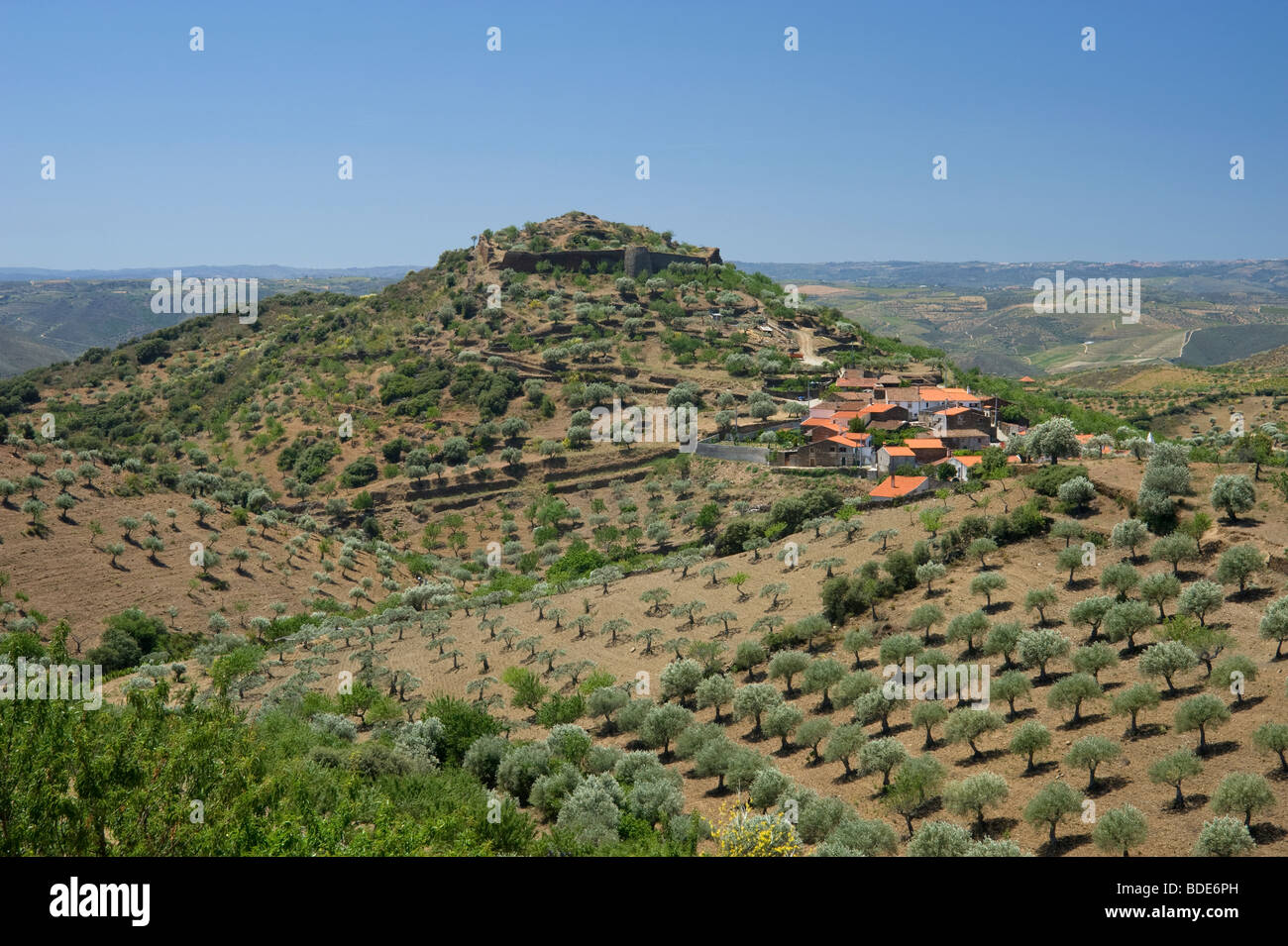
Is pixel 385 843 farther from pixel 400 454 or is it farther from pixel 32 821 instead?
pixel 400 454

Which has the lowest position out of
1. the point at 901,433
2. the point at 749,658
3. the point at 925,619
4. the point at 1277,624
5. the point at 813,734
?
the point at 813,734

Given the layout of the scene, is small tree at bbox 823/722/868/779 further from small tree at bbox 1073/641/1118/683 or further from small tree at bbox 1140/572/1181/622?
small tree at bbox 1140/572/1181/622

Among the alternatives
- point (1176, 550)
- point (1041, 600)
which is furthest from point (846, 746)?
point (1176, 550)

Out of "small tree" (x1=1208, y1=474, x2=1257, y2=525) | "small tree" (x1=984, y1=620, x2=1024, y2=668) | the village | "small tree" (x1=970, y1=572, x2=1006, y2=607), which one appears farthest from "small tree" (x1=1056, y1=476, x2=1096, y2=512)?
the village

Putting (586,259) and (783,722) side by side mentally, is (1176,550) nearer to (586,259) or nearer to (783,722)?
(783,722)

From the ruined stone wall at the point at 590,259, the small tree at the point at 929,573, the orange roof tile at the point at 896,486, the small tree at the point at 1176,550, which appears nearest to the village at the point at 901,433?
the orange roof tile at the point at 896,486

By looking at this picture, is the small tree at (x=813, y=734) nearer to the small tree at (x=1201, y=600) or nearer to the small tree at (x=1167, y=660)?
the small tree at (x=1167, y=660)

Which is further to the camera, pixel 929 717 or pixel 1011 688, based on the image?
pixel 929 717

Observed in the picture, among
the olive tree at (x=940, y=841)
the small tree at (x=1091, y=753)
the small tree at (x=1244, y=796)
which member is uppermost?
the small tree at (x=1244, y=796)

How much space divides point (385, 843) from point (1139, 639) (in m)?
15.8

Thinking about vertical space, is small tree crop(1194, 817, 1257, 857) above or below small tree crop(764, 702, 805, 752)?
above

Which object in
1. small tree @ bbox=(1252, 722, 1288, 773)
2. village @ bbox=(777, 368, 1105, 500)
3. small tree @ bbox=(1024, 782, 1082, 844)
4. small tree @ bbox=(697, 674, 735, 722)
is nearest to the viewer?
small tree @ bbox=(1024, 782, 1082, 844)

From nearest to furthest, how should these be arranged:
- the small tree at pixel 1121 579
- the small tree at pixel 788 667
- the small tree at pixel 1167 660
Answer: the small tree at pixel 1167 660, the small tree at pixel 1121 579, the small tree at pixel 788 667
